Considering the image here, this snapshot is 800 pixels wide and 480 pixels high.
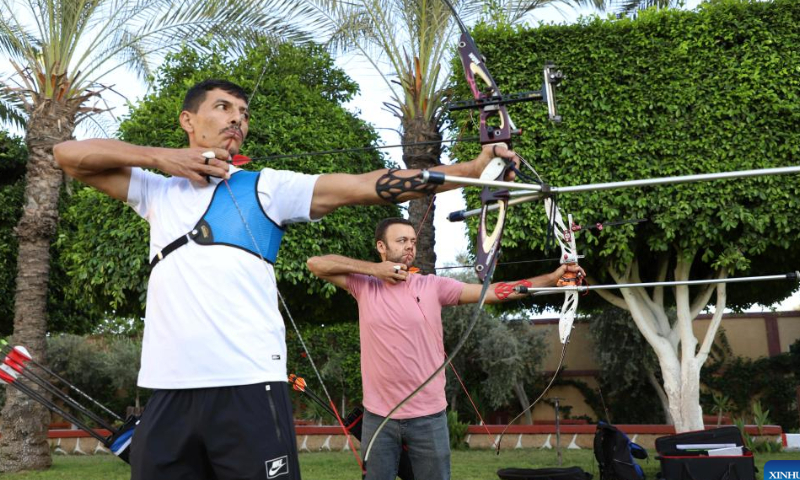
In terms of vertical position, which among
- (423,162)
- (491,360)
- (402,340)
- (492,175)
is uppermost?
(423,162)

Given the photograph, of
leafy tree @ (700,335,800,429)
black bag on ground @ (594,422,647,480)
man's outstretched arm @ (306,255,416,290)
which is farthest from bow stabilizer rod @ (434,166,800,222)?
leafy tree @ (700,335,800,429)

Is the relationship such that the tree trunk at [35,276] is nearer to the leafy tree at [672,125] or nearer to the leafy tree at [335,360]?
the leafy tree at [672,125]

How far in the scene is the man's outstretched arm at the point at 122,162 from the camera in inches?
90.8

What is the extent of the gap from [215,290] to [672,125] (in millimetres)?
7915

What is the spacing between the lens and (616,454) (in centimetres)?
730

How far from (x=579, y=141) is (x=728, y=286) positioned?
4059mm

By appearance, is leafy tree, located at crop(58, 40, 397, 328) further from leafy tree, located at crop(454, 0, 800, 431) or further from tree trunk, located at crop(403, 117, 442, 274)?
leafy tree, located at crop(454, 0, 800, 431)

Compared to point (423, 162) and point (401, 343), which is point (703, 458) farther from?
point (423, 162)

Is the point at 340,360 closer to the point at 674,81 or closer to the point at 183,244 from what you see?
the point at 674,81

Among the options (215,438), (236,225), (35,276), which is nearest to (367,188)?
(236,225)

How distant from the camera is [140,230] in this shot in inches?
390

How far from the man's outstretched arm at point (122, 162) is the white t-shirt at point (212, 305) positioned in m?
0.08

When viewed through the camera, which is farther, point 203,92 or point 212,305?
point 203,92

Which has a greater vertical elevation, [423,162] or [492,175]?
[423,162]
